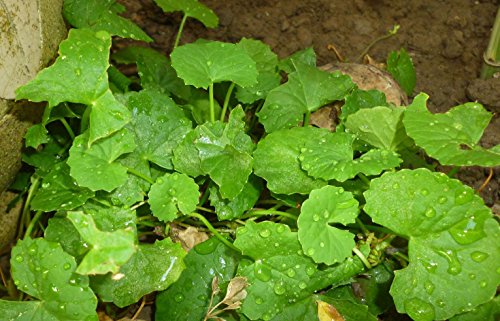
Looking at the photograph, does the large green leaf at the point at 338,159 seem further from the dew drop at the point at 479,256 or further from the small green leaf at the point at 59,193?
the small green leaf at the point at 59,193

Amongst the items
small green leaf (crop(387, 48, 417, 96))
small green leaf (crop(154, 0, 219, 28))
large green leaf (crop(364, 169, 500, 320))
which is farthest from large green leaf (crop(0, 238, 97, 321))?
small green leaf (crop(387, 48, 417, 96))

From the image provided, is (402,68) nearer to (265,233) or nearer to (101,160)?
(265,233)

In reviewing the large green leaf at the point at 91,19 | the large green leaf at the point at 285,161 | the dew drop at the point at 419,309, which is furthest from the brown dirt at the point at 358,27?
the dew drop at the point at 419,309

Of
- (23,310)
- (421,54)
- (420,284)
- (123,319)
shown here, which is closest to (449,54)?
(421,54)

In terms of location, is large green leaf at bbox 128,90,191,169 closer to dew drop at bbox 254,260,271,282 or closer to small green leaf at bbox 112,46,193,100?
small green leaf at bbox 112,46,193,100

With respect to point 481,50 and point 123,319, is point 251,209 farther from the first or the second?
point 481,50
